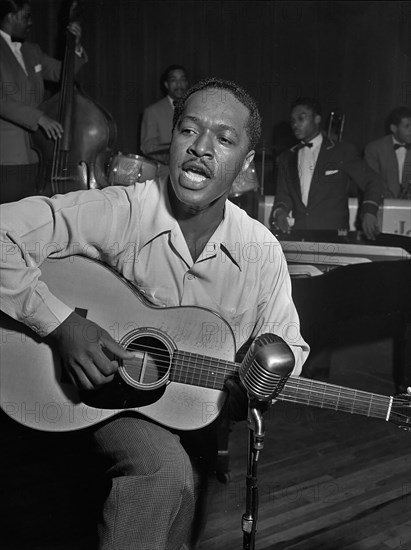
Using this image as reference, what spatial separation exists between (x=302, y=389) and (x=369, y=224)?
191 cm

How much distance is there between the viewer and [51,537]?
1.90 m

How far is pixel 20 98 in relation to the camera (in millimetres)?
3152

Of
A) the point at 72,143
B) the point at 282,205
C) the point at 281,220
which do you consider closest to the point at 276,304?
the point at 281,220

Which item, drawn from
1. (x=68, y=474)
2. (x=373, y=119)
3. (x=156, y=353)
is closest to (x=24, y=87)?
(x=68, y=474)

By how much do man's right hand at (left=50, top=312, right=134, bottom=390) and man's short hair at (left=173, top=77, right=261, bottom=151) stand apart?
0.57 m

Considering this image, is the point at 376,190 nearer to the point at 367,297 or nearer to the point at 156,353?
the point at 367,297

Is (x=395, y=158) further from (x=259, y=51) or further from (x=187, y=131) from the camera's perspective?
(x=187, y=131)

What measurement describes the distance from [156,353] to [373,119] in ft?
15.8

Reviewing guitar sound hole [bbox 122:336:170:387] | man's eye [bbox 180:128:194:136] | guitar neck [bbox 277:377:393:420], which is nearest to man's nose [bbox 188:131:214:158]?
man's eye [bbox 180:128:194:136]

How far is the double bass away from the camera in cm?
282

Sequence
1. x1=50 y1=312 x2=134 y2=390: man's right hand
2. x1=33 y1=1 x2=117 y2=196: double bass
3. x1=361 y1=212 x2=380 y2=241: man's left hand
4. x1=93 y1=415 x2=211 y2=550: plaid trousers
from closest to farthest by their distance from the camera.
Answer: x1=93 y1=415 x2=211 y2=550: plaid trousers, x1=50 y1=312 x2=134 y2=390: man's right hand, x1=33 y1=1 x2=117 y2=196: double bass, x1=361 y1=212 x2=380 y2=241: man's left hand

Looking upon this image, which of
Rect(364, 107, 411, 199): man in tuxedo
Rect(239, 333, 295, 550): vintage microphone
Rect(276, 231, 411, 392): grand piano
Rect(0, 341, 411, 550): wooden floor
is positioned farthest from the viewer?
Rect(364, 107, 411, 199): man in tuxedo

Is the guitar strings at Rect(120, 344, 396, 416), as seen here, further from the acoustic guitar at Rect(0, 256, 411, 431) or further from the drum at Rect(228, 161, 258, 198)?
the drum at Rect(228, 161, 258, 198)

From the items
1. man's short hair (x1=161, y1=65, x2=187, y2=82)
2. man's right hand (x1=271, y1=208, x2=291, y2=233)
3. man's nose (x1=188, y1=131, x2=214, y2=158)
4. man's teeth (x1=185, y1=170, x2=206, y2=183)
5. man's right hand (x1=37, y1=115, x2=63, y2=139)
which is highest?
man's short hair (x1=161, y1=65, x2=187, y2=82)
